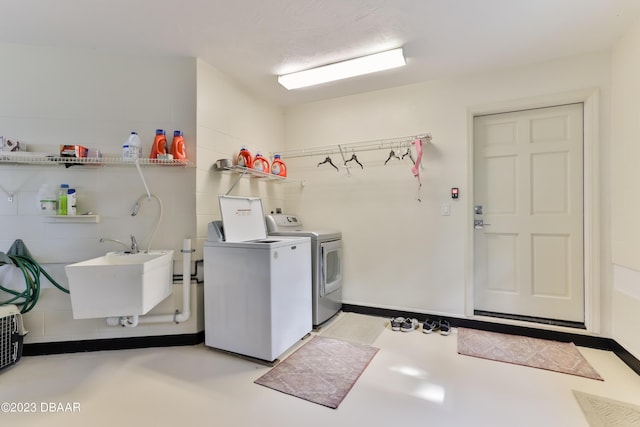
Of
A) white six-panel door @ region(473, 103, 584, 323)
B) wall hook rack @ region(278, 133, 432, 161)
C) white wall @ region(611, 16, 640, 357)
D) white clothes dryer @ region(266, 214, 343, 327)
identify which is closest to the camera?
white wall @ region(611, 16, 640, 357)

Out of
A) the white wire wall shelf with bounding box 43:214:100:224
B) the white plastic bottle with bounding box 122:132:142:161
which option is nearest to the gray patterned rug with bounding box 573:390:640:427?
the white plastic bottle with bounding box 122:132:142:161

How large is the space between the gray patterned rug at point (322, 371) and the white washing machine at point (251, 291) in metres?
0.14

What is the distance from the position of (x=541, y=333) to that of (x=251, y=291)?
2424mm

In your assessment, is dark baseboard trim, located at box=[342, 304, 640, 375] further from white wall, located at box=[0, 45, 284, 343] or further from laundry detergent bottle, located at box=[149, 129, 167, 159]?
laundry detergent bottle, located at box=[149, 129, 167, 159]

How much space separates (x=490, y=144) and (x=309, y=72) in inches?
71.2

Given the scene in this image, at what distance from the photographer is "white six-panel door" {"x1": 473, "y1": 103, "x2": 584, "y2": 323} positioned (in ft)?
7.83

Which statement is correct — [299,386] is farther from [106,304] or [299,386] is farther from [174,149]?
[174,149]

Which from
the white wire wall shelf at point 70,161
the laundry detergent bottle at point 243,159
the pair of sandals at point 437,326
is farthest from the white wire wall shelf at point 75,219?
the pair of sandals at point 437,326

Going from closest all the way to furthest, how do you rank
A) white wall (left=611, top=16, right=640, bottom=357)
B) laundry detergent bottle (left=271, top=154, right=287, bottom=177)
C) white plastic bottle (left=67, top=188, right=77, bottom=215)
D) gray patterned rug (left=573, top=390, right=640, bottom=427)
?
gray patterned rug (left=573, top=390, right=640, bottom=427)
white wall (left=611, top=16, right=640, bottom=357)
white plastic bottle (left=67, top=188, right=77, bottom=215)
laundry detergent bottle (left=271, top=154, right=287, bottom=177)

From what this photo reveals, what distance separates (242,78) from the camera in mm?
2707

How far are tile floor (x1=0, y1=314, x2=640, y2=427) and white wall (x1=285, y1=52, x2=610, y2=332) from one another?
2.57ft

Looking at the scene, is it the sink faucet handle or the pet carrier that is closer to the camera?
the pet carrier

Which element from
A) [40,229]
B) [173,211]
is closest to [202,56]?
[173,211]

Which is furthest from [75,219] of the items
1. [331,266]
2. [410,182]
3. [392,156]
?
[410,182]
